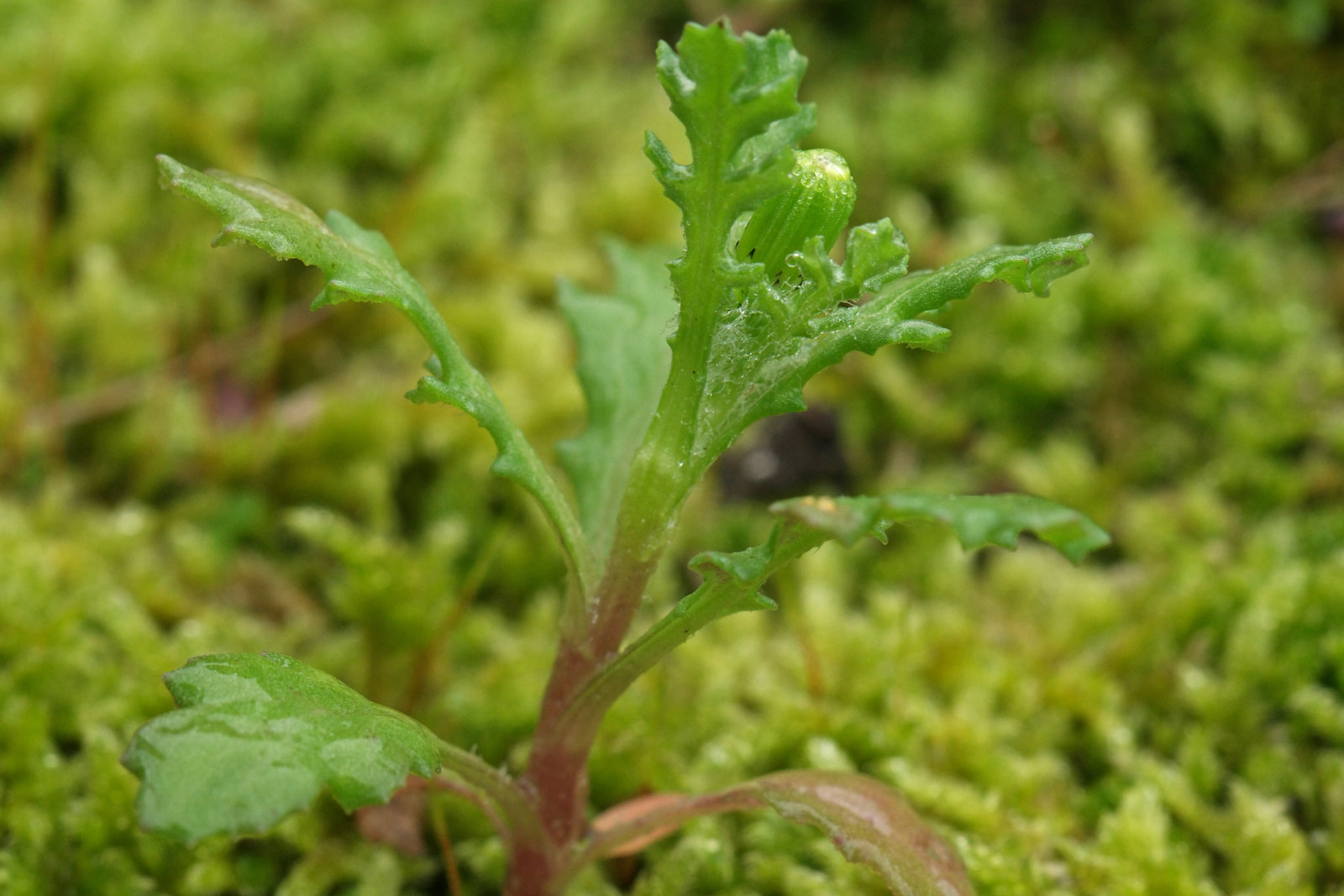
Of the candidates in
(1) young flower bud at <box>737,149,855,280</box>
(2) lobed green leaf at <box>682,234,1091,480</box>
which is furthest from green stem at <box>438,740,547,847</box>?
(1) young flower bud at <box>737,149,855,280</box>

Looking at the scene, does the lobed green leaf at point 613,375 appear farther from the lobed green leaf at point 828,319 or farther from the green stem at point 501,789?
the green stem at point 501,789

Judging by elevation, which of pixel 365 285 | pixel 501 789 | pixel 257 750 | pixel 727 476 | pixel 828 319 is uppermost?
pixel 365 285

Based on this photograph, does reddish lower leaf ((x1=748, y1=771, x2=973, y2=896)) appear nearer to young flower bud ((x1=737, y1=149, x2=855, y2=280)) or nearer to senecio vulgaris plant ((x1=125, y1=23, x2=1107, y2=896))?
senecio vulgaris plant ((x1=125, y1=23, x2=1107, y2=896))

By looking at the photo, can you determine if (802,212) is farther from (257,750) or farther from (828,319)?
(257,750)

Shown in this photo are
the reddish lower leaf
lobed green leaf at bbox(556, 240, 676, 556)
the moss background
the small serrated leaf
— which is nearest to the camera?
the small serrated leaf

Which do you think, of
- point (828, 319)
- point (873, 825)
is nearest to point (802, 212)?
point (828, 319)

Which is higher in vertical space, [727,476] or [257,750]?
[257,750]

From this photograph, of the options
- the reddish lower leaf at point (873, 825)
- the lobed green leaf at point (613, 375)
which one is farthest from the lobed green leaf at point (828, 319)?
the reddish lower leaf at point (873, 825)
